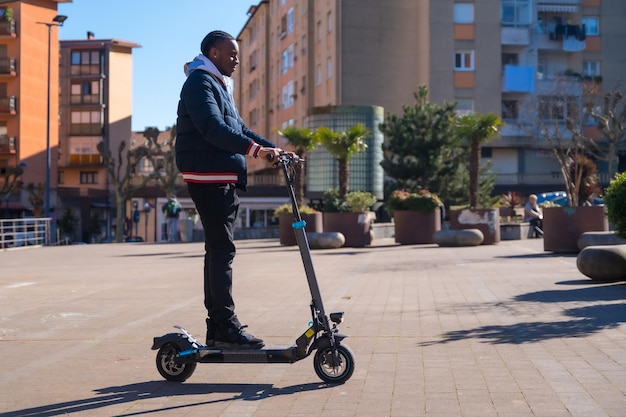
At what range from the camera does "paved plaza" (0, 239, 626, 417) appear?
503cm

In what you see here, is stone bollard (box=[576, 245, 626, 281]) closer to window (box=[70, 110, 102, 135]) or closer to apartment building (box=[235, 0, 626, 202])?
apartment building (box=[235, 0, 626, 202])

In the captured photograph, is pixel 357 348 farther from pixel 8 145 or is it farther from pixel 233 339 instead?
pixel 8 145

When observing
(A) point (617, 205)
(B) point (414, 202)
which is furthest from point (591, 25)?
(A) point (617, 205)

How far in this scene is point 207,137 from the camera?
555 cm

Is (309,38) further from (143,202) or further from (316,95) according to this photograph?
(143,202)

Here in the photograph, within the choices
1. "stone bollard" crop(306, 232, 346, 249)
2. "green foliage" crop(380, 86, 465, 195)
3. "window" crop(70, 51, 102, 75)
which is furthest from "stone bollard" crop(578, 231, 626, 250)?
"window" crop(70, 51, 102, 75)

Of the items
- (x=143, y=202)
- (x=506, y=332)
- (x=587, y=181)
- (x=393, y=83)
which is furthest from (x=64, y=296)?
(x=143, y=202)

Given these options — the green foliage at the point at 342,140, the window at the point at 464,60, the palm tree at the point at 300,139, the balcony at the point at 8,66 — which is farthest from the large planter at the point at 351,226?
the balcony at the point at 8,66

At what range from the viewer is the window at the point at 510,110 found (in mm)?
58344

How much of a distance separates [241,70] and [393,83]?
120ft

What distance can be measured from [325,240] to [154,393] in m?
20.6

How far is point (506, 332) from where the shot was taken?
25.2ft

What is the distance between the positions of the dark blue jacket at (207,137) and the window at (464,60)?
51888mm

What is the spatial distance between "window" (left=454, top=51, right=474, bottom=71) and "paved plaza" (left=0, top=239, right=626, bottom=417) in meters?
43.3
